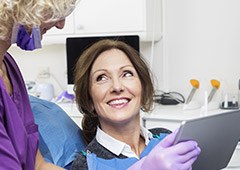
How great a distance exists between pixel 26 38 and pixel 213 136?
0.60 meters

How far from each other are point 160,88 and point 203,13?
23.8 inches

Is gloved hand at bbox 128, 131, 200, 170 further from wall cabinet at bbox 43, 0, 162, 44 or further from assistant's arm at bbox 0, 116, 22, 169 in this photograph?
wall cabinet at bbox 43, 0, 162, 44

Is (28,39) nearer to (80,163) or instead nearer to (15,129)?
(15,129)

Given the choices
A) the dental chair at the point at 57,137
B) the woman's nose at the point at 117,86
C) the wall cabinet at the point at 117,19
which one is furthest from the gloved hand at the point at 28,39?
the wall cabinet at the point at 117,19

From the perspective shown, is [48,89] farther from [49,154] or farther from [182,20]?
[49,154]

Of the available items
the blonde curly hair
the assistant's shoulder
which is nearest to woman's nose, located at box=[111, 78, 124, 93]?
the assistant's shoulder

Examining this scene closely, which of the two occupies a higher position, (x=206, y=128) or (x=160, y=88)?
(x=206, y=128)

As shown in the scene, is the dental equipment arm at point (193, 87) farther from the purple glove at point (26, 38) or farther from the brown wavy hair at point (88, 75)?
the purple glove at point (26, 38)

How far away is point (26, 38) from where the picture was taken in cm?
112

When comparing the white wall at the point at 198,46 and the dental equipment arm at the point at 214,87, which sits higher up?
the white wall at the point at 198,46

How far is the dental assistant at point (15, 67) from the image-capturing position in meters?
1.00

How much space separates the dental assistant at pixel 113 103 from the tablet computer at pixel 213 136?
A: 224 mm

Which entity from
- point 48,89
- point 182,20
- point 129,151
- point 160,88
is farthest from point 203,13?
point 129,151

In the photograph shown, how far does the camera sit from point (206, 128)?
3.74ft
